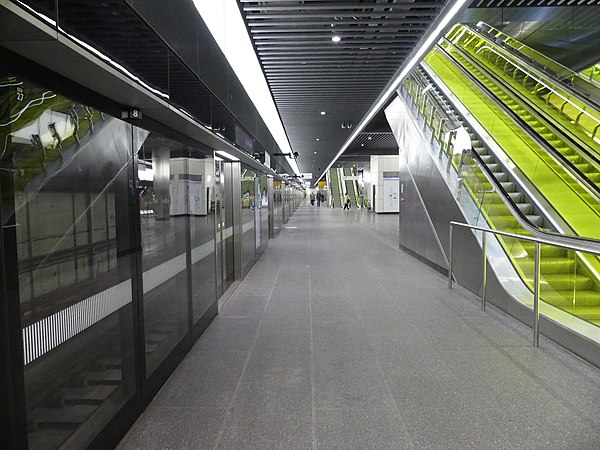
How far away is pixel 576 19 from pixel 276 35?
8.11 meters

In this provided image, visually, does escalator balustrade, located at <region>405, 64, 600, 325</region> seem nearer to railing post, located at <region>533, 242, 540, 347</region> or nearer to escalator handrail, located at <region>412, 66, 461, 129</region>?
railing post, located at <region>533, 242, 540, 347</region>

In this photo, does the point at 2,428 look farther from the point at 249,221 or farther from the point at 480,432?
the point at 249,221

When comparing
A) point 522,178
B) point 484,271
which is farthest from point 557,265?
point 522,178

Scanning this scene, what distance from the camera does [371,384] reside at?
3.08 m

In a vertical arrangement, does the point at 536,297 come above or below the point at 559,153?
below

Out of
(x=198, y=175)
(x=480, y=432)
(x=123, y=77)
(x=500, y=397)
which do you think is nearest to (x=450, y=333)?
(x=500, y=397)

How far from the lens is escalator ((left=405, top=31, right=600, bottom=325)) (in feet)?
13.6

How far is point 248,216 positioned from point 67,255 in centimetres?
636

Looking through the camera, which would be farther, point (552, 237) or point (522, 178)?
point (522, 178)

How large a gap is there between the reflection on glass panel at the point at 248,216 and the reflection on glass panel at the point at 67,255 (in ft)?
15.5

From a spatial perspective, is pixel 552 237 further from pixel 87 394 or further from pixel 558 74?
pixel 558 74

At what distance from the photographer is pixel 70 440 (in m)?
1.99

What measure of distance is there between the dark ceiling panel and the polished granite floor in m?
3.48

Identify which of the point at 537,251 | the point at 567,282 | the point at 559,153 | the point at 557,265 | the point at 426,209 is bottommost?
the point at 567,282
